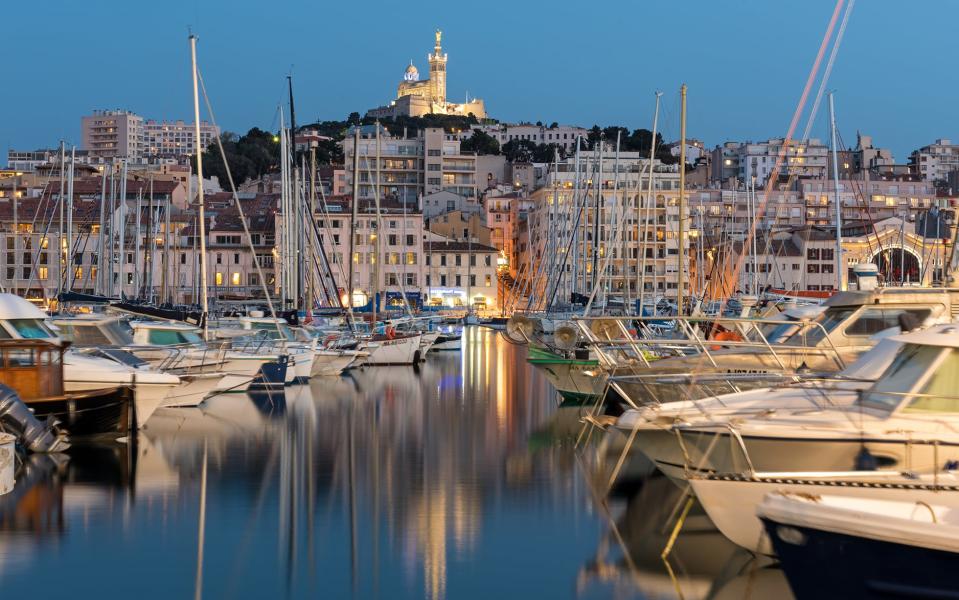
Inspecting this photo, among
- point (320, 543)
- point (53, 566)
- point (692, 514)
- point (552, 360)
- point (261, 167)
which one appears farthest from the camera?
point (261, 167)

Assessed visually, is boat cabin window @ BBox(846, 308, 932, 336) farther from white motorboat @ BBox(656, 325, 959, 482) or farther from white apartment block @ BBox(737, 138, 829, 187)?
white apartment block @ BBox(737, 138, 829, 187)

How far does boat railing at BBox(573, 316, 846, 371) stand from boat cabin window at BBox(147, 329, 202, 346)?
10.0 m

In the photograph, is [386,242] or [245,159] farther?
[245,159]

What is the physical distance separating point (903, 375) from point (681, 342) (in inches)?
136

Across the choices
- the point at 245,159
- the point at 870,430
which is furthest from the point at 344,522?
the point at 245,159

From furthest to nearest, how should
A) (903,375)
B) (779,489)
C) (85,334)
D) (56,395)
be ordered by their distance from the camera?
1. (85,334)
2. (56,395)
3. (903,375)
4. (779,489)

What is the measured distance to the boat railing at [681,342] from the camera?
18188 mm

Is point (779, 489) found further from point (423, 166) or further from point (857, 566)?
point (423, 166)

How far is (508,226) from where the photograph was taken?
142875 millimetres

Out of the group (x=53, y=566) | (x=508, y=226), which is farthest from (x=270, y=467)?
(x=508, y=226)

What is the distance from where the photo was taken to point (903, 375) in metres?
14.6

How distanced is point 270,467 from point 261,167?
15672 centimetres

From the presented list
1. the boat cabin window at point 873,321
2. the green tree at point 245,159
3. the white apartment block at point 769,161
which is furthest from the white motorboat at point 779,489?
the white apartment block at point 769,161

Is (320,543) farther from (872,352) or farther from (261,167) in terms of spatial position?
(261,167)
